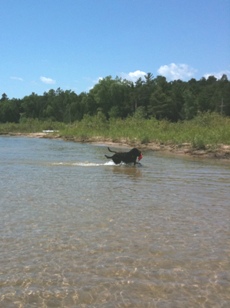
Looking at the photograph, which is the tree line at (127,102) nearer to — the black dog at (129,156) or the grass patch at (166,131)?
the grass patch at (166,131)

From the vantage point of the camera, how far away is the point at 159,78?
414ft

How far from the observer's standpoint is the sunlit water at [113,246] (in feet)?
15.3

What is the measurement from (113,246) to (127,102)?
338ft

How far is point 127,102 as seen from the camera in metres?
108

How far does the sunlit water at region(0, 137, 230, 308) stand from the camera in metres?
4.65

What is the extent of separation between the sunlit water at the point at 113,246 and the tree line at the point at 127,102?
60.1 metres

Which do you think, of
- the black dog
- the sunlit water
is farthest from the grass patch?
the sunlit water

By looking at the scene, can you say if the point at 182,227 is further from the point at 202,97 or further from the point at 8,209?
the point at 202,97

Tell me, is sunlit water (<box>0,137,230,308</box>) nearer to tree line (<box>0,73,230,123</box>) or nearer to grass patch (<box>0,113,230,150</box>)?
grass patch (<box>0,113,230,150</box>)

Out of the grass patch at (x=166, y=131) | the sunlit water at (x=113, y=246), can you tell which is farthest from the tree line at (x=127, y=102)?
the sunlit water at (x=113, y=246)

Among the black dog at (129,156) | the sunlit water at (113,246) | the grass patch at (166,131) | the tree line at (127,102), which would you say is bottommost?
the sunlit water at (113,246)

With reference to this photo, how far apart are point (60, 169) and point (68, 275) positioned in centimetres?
1209

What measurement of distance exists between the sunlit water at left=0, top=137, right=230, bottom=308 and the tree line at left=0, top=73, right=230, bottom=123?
197ft

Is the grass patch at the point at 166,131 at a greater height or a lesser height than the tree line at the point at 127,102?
lesser
